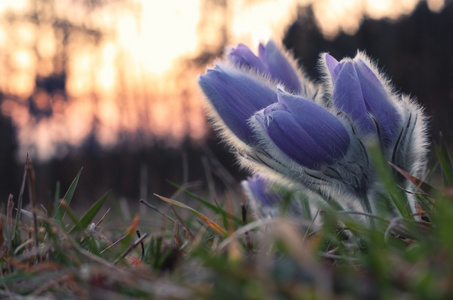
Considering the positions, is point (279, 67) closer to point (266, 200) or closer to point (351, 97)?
point (351, 97)

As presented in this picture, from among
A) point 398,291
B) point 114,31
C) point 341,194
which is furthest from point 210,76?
point 114,31

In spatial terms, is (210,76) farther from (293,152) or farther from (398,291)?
(398,291)

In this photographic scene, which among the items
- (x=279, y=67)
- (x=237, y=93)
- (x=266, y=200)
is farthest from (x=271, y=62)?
(x=266, y=200)

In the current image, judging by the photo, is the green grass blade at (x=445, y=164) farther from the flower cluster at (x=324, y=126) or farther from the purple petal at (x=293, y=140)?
the purple petal at (x=293, y=140)

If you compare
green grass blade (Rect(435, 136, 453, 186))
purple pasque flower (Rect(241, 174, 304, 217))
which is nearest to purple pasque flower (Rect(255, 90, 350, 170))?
green grass blade (Rect(435, 136, 453, 186))

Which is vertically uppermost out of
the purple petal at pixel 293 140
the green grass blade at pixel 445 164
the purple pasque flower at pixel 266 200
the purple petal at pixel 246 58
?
the purple petal at pixel 246 58

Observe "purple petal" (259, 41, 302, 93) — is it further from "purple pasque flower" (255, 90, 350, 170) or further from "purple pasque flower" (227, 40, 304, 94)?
"purple pasque flower" (255, 90, 350, 170)

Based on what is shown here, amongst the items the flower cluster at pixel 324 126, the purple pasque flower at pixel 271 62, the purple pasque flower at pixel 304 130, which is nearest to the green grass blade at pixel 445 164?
the flower cluster at pixel 324 126
